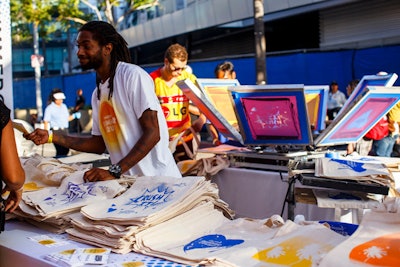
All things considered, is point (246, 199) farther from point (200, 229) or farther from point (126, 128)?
point (200, 229)

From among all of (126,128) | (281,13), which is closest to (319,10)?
(281,13)

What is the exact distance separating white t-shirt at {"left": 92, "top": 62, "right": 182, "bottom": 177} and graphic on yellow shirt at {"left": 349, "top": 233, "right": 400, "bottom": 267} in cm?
164

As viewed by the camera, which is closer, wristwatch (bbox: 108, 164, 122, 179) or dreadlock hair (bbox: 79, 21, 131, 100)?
wristwatch (bbox: 108, 164, 122, 179)

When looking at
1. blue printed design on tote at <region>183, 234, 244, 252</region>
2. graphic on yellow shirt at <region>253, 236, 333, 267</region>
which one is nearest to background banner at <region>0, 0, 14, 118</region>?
blue printed design on tote at <region>183, 234, 244, 252</region>

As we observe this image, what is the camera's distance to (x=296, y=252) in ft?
6.54

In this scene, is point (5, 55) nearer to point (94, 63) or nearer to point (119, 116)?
point (94, 63)

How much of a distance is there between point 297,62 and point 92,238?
14.0 meters

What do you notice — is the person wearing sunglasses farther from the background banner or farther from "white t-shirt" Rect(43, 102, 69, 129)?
"white t-shirt" Rect(43, 102, 69, 129)

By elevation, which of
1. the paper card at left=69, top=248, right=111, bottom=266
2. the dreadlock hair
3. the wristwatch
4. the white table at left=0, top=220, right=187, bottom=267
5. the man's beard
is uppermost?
the dreadlock hair

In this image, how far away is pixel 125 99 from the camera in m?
3.33

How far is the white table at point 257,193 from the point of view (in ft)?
14.9

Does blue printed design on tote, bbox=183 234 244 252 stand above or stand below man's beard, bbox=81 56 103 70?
below

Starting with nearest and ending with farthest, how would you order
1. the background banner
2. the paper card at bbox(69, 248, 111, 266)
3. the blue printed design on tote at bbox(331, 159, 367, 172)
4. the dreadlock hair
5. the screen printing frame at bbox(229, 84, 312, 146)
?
1. the paper card at bbox(69, 248, 111, 266)
2. the blue printed design on tote at bbox(331, 159, 367, 172)
3. the dreadlock hair
4. the screen printing frame at bbox(229, 84, 312, 146)
5. the background banner

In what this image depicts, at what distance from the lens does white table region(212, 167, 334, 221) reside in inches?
179
